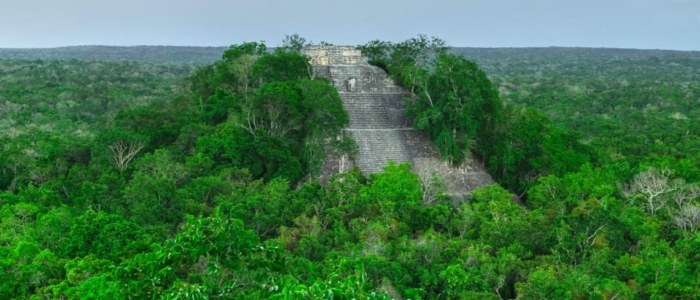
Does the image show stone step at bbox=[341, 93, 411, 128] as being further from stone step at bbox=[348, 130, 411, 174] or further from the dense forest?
the dense forest

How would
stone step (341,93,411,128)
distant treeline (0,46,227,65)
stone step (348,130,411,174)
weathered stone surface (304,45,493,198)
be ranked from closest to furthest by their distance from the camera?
weathered stone surface (304,45,493,198)
stone step (348,130,411,174)
stone step (341,93,411,128)
distant treeline (0,46,227,65)

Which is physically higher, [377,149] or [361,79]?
[361,79]

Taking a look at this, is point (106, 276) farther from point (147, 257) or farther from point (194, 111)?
point (194, 111)

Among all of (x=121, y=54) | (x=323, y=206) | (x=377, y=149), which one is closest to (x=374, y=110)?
(x=377, y=149)

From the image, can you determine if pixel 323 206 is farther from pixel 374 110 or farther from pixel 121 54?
pixel 121 54

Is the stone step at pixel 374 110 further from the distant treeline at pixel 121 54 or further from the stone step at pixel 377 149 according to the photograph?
the distant treeline at pixel 121 54

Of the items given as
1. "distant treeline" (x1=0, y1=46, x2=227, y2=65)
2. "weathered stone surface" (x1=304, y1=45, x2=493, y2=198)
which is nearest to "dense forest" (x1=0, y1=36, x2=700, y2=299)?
"weathered stone surface" (x1=304, y1=45, x2=493, y2=198)

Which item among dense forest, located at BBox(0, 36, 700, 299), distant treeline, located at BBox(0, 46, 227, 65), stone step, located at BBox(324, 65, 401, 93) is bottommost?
distant treeline, located at BBox(0, 46, 227, 65)
